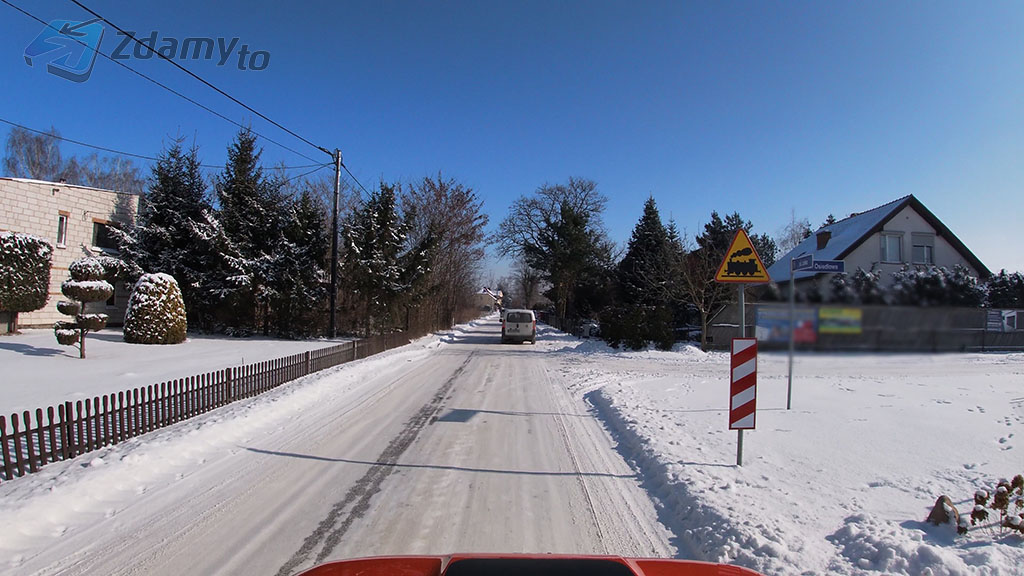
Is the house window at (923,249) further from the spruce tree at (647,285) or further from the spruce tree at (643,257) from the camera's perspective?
the spruce tree at (643,257)

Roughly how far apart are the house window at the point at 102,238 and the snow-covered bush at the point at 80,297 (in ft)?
41.5

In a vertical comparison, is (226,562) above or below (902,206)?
below

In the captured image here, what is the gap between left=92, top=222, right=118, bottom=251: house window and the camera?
25.1m

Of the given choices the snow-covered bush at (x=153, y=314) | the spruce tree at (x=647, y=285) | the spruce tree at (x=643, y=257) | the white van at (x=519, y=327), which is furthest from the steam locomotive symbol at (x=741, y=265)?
the spruce tree at (x=643, y=257)

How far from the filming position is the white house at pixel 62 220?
2130 cm

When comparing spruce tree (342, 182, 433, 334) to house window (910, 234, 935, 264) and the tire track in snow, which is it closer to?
the tire track in snow

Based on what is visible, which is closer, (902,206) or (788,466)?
(902,206)

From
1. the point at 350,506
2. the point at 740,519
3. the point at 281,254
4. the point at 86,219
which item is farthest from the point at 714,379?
the point at 86,219

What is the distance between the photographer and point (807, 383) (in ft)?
37.8

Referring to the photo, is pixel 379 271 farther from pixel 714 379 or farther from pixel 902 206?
pixel 902 206

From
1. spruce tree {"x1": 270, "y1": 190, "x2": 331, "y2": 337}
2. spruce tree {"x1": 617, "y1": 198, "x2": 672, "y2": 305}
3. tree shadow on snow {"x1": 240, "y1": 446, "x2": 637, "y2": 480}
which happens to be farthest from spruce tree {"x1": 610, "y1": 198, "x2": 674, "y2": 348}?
tree shadow on snow {"x1": 240, "y1": 446, "x2": 637, "y2": 480}

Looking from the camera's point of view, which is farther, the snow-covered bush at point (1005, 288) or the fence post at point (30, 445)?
the fence post at point (30, 445)

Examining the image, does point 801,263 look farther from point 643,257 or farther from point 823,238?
point 643,257

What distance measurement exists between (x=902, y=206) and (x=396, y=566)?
564cm
